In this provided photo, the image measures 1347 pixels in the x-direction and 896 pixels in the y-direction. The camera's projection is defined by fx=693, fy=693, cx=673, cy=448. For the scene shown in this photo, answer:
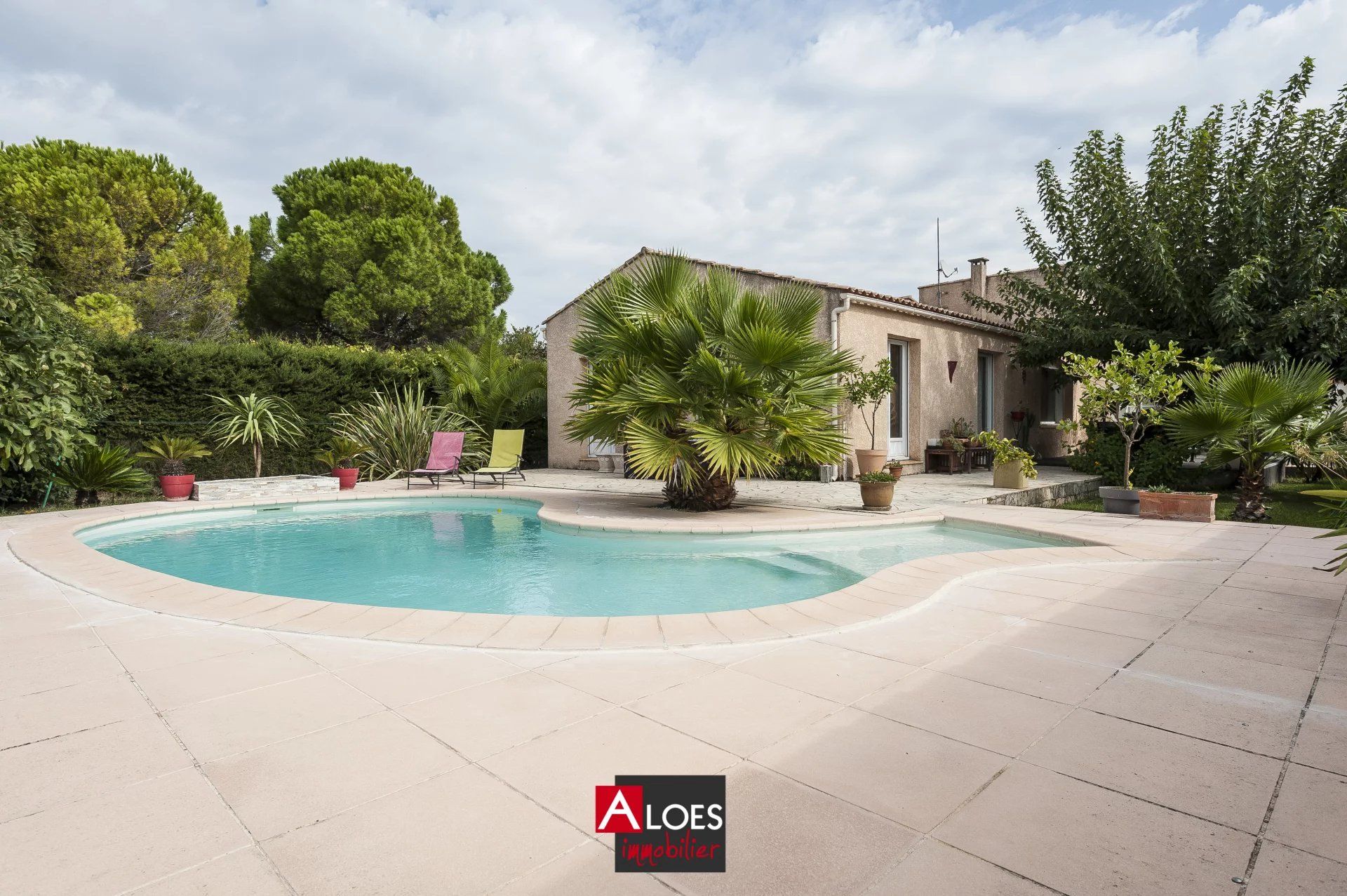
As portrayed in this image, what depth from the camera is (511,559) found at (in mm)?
7840

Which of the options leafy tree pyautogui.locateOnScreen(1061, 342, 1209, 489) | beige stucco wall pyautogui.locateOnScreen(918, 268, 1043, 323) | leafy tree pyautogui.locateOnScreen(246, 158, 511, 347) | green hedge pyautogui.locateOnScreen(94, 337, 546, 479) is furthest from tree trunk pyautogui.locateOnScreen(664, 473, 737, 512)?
leafy tree pyautogui.locateOnScreen(246, 158, 511, 347)

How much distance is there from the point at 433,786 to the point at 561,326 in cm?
1628

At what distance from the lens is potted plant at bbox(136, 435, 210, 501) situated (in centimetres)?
1164

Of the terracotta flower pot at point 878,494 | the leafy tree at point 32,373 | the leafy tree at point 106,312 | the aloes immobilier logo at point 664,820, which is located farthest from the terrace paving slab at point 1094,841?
the leafy tree at point 106,312

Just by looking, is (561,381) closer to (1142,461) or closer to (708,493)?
(708,493)

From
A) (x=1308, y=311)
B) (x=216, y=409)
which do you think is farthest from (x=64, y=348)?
(x=1308, y=311)

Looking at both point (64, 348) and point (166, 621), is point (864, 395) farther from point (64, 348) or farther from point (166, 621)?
point (64, 348)

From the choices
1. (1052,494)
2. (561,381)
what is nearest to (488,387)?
(561,381)

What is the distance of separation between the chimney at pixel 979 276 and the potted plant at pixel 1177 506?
53.7 feet

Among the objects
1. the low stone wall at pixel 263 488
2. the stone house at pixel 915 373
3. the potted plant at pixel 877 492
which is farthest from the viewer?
the stone house at pixel 915 373

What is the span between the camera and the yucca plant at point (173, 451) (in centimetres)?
1189

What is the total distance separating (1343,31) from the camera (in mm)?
10867

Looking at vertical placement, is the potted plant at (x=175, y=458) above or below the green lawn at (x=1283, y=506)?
above

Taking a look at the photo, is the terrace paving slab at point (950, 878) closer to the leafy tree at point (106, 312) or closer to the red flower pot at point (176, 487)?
the red flower pot at point (176, 487)
